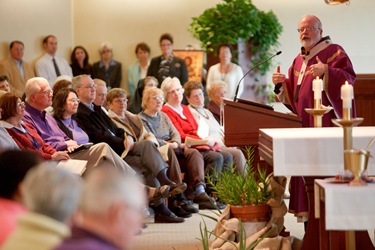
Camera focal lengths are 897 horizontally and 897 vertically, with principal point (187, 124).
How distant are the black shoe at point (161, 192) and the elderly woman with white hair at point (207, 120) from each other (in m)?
1.50

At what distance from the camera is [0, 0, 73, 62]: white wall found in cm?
1131

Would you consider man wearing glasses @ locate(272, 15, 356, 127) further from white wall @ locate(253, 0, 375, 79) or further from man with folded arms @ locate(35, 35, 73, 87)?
white wall @ locate(253, 0, 375, 79)

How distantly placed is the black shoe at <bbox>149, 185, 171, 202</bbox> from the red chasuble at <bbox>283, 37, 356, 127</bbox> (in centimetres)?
131

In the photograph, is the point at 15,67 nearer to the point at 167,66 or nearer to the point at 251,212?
the point at 167,66

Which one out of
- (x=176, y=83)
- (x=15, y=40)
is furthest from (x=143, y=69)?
(x=176, y=83)

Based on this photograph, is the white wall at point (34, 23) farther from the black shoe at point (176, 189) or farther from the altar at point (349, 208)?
the altar at point (349, 208)

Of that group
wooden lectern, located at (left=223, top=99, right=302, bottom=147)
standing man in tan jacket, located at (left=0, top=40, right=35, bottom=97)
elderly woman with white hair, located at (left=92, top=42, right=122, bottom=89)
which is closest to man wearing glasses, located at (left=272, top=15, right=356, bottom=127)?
wooden lectern, located at (left=223, top=99, right=302, bottom=147)

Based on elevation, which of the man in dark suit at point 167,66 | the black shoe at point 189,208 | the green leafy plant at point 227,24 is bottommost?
the black shoe at point 189,208

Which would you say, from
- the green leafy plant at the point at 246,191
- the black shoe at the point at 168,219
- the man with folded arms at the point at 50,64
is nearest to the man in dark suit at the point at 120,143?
the black shoe at the point at 168,219

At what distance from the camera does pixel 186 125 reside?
333 inches

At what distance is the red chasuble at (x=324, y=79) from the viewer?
5.79 metres

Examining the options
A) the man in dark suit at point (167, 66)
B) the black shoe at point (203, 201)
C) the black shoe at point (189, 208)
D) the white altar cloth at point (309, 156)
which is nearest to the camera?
the white altar cloth at point (309, 156)

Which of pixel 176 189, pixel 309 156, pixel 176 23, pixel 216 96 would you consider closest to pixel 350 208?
pixel 309 156

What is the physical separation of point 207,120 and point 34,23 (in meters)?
3.93
